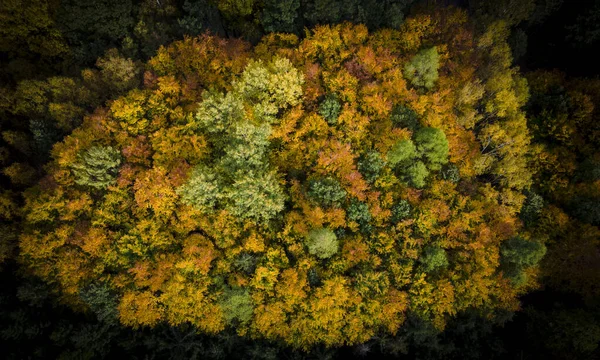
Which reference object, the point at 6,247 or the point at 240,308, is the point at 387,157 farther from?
the point at 6,247

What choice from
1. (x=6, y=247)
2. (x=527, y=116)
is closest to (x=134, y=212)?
(x=6, y=247)

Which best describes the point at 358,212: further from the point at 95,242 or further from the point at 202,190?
the point at 95,242

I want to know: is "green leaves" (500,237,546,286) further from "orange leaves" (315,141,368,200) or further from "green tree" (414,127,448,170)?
"orange leaves" (315,141,368,200)

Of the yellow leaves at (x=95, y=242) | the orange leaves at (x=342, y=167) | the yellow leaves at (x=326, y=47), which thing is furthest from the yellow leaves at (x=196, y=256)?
the yellow leaves at (x=326, y=47)

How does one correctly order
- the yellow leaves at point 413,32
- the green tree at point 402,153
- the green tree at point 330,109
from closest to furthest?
the green tree at point 402,153 < the green tree at point 330,109 < the yellow leaves at point 413,32

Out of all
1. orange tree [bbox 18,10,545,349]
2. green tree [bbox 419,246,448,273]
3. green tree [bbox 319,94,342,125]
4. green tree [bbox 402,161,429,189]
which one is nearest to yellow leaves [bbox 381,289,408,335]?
orange tree [bbox 18,10,545,349]

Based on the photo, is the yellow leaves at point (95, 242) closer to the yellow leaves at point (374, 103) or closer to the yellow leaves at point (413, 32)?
the yellow leaves at point (374, 103)

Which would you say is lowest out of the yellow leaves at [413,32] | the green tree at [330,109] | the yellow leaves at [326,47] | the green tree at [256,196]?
the green tree at [256,196]
